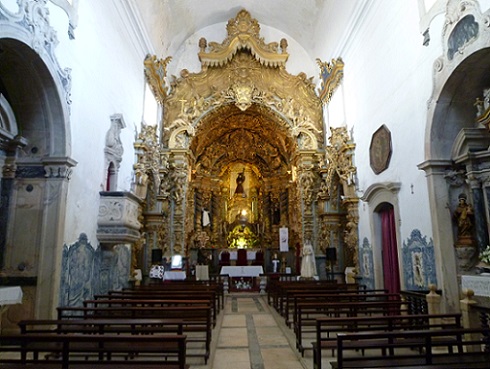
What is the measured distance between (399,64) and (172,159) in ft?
30.0

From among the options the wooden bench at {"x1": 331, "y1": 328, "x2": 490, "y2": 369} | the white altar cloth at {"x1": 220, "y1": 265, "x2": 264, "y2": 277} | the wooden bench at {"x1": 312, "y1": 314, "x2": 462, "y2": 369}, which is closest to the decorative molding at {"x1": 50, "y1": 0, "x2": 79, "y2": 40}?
the wooden bench at {"x1": 312, "y1": 314, "x2": 462, "y2": 369}

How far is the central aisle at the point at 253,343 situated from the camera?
511cm

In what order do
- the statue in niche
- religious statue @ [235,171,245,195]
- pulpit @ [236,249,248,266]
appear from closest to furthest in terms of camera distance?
the statue in niche, pulpit @ [236,249,248,266], religious statue @ [235,171,245,195]

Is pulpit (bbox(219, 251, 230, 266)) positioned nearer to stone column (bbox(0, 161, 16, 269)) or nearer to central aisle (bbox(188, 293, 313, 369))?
central aisle (bbox(188, 293, 313, 369))

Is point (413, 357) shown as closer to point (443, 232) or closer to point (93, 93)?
point (443, 232)

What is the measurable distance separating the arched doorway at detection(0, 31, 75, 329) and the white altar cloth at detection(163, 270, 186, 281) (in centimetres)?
735

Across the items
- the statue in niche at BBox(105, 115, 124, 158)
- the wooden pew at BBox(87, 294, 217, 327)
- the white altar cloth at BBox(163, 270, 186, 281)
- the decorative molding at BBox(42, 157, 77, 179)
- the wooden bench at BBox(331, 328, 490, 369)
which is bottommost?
the wooden bench at BBox(331, 328, 490, 369)

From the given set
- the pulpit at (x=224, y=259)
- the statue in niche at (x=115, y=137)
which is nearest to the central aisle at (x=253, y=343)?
the statue in niche at (x=115, y=137)

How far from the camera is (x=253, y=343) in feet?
20.7

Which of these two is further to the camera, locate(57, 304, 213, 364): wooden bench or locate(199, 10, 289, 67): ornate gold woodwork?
locate(199, 10, 289, 67): ornate gold woodwork

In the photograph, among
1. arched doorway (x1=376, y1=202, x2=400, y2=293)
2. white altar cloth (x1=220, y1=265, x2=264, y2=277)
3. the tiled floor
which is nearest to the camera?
the tiled floor

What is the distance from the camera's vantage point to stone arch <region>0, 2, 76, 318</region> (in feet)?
20.6

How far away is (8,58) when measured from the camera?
20.1 feet

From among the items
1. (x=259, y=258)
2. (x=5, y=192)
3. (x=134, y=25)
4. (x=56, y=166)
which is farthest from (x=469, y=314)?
(x=259, y=258)
